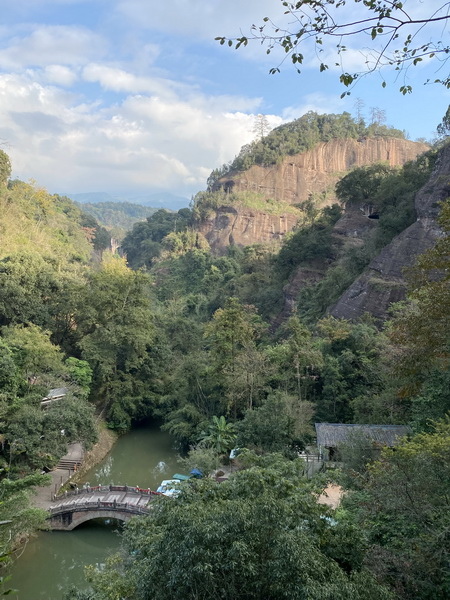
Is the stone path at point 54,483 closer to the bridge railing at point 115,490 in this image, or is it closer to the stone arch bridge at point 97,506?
the stone arch bridge at point 97,506

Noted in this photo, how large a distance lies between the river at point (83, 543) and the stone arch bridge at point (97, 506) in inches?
18.2

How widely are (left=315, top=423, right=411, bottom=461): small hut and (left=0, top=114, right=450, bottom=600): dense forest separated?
0.63 metres

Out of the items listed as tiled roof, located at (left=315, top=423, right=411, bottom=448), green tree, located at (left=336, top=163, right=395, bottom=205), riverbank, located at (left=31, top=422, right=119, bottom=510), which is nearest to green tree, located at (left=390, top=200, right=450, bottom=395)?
tiled roof, located at (left=315, top=423, right=411, bottom=448)

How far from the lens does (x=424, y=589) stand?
542cm

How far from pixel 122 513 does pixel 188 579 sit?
11.2 meters

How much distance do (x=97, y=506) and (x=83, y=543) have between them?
1293 mm

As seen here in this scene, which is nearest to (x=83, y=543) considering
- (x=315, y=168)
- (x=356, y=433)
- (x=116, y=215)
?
(x=356, y=433)

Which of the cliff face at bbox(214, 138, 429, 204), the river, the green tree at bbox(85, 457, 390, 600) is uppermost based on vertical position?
the cliff face at bbox(214, 138, 429, 204)

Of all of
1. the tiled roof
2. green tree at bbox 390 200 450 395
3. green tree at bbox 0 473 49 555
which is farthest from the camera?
the tiled roof

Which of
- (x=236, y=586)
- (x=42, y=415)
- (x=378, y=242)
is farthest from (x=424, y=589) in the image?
(x=378, y=242)

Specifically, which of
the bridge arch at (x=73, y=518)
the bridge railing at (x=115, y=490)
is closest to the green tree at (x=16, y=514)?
the bridge arch at (x=73, y=518)

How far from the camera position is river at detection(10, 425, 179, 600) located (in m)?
12.2

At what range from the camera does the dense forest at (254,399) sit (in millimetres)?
4715

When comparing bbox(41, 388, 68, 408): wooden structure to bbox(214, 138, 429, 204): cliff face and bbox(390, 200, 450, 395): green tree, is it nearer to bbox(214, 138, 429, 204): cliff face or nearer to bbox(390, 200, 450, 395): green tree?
bbox(390, 200, 450, 395): green tree
